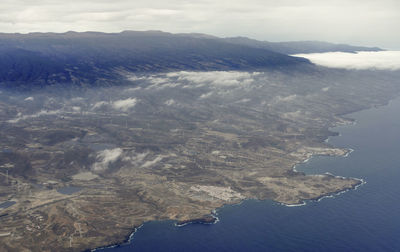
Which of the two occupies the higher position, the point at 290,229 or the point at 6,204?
the point at 290,229

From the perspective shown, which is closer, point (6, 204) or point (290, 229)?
point (290, 229)

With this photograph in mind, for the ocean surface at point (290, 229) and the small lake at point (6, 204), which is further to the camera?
the small lake at point (6, 204)

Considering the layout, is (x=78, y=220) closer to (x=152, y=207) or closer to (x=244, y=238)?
(x=152, y=207)

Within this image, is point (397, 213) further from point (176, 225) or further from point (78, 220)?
point (78, 220)

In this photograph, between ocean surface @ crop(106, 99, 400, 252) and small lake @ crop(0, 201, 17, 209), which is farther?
small lake @ crop(0, 201, 17, 209)

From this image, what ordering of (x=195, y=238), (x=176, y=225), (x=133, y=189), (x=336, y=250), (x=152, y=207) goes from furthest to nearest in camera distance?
1. (x=133, y=189)
2. (x=152, y=207)
3. (x=176, y=225)
4. (x=195, y=238)
5. (x=336, y=250)

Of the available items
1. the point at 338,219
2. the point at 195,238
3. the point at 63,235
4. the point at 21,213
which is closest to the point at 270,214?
the point at 338,219

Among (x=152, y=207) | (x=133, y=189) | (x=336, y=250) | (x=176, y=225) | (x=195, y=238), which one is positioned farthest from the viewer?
Answer: (x=133, y=189)

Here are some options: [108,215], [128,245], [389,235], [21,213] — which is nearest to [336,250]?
[389,235]

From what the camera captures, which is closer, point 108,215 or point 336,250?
point 336,250
